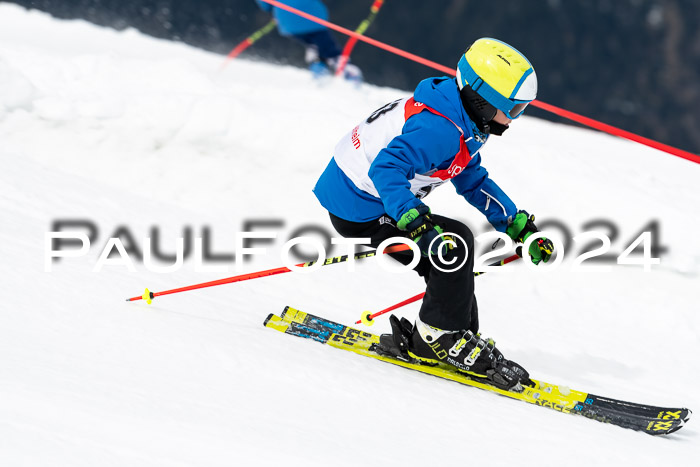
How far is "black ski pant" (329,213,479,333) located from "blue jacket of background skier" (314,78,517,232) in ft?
0.22

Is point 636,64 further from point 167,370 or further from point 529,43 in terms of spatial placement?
point 167,370

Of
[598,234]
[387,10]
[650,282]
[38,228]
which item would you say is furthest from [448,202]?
[387,10]

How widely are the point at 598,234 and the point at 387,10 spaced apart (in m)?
16.3

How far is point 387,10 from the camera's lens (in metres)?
20.6

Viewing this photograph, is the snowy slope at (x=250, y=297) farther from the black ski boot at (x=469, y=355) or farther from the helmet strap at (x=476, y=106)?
the helmet strap at (x=476, y=106)

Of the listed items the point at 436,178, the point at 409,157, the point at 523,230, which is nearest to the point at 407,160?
the point at 409,157

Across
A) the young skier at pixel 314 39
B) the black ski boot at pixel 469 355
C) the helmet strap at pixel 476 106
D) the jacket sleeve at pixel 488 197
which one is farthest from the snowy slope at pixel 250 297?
the helmet strap at pixel 476 106

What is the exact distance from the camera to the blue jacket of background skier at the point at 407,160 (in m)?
2.93

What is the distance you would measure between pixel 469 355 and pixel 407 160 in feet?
2.94

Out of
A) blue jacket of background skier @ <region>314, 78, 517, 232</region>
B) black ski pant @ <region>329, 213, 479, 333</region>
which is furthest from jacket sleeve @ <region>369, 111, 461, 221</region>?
black ski pant @ <region>329, 213, 479, 333</region>

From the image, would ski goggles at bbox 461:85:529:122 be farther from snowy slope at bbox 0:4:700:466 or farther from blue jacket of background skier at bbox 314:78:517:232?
snowy slope at bbox 0:4:700:466

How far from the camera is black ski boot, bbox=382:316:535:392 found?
3.28 meters

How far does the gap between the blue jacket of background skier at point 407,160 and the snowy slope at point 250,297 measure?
0.66 m

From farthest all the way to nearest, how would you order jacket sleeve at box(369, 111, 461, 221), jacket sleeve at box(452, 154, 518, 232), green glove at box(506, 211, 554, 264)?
jacket sleeve at box(452, 154, 518, 232), green glove at box(506, 211, 554, 264), jacket sleeve at box(369, 111, 461, 221)
